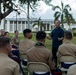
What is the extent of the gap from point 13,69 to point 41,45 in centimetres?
231

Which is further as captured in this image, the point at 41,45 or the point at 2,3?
the point at 2,3

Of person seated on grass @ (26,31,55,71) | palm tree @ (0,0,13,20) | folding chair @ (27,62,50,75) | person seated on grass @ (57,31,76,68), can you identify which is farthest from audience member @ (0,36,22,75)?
palm tree @ (0,0,13,20)

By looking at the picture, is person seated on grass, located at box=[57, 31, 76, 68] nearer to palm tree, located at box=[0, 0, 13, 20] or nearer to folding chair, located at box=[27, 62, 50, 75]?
folding chair, located at box=[27, 62, 50, 75]

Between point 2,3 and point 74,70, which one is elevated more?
point 2,3

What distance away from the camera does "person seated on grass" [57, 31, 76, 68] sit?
23.3ft

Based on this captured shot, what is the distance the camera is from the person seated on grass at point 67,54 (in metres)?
7.10

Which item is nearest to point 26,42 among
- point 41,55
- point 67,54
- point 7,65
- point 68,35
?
point 68,35

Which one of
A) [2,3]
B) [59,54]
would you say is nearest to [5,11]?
[2,3]

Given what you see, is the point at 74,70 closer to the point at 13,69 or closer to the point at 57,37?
the point at 13,69

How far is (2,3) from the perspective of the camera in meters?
14.1

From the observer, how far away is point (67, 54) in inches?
282

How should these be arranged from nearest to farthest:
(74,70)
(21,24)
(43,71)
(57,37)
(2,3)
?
(74,70)
(43,71)
(57,37)
(2,3)
(21,24)

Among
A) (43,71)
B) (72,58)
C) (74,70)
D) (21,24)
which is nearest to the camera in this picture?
(74,70)

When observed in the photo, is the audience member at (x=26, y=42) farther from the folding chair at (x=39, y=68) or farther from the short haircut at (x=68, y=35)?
the folding chair at (x=39, y=68)
